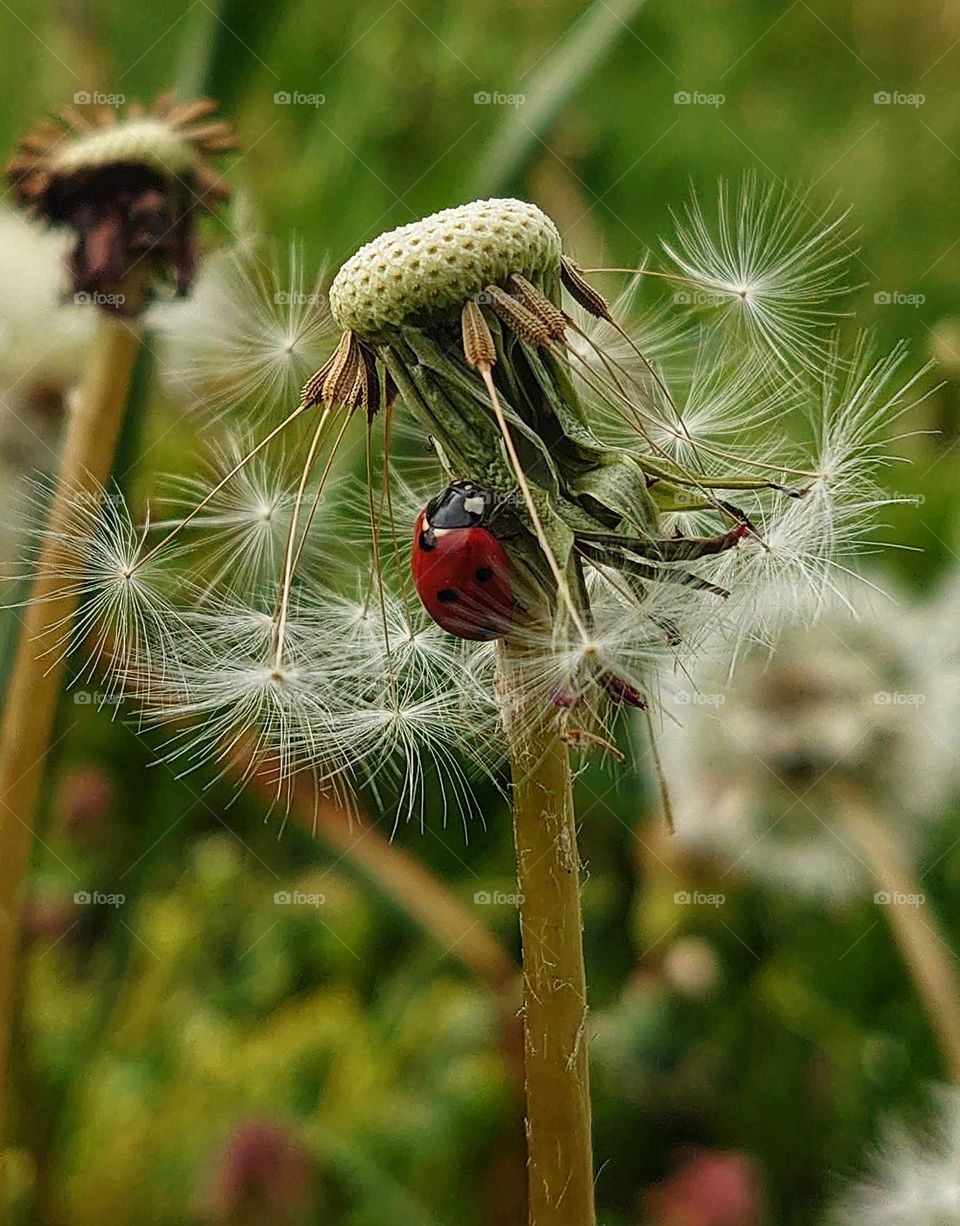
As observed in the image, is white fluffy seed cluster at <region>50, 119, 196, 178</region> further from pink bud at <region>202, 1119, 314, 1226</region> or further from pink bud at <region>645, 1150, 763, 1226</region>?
pink bud at <region>645, 1150, 763, 1226</region>

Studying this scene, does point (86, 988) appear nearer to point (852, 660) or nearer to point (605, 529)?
point (852, 660)

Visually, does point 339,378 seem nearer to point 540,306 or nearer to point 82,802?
point 540,306

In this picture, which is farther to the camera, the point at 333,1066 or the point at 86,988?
the point at 86,988

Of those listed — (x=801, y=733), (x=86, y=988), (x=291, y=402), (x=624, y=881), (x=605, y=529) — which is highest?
(x=605, y=529)

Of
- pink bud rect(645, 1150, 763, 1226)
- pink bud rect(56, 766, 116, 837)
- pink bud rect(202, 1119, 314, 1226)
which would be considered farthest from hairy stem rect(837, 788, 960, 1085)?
pink bud rect(56, 766, 116, 837)

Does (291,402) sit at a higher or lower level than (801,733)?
higher

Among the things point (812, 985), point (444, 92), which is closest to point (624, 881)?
point (812, 985)

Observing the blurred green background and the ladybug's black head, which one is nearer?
the ladybug's black head
